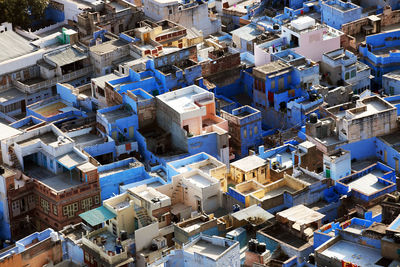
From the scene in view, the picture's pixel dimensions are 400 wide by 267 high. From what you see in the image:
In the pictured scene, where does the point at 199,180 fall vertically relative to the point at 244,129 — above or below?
above

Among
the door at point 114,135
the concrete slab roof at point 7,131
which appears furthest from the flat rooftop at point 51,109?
the door at point 114,135

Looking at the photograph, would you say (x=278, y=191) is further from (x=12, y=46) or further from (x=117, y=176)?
(x=12, y=46)

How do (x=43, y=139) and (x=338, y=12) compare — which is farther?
(x=338, y=12)

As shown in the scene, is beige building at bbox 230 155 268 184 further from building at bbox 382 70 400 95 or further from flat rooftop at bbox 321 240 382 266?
building at bbox 382 70 400 95

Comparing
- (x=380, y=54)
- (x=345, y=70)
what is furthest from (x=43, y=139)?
(x=380, y=54)

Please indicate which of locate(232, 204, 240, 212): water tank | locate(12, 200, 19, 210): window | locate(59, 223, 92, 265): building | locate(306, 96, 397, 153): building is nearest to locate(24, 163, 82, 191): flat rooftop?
locate(12, 200, 19, 210): window

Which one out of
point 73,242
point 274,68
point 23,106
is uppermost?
point 274,68

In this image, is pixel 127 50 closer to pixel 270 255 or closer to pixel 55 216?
pixel 55 216
